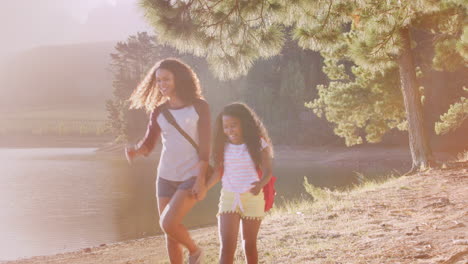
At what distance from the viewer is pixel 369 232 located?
5.93m

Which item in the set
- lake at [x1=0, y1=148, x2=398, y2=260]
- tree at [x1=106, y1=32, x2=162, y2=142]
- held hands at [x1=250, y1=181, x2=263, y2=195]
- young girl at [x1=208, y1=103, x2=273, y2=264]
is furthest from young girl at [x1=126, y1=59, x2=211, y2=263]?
tree at [x1=106, y1=32, x2=162, y2=142]

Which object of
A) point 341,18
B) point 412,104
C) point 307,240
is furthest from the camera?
point 412,104

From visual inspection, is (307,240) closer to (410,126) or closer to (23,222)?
(410,126)

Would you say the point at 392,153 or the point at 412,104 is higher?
the point at 412,104

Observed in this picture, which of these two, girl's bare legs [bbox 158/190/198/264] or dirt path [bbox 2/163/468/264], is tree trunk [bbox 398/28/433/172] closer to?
dirt path [bbox 2/163/468/264]

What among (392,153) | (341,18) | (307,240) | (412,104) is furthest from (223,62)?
(392,153)

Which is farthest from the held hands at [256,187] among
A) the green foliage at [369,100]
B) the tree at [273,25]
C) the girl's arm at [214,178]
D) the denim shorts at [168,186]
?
the green foliage at [369,100]

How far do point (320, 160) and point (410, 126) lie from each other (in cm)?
2064

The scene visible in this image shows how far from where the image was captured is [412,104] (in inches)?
494

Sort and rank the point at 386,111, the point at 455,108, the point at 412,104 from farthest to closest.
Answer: the point at 386,111 → the point at 455,108 → the point at 412,104

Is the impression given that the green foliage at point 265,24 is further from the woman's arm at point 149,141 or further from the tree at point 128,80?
the tree at point 128,80

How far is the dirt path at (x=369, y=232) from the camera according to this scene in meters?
4.75

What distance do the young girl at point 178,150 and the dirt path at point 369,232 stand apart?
192cm

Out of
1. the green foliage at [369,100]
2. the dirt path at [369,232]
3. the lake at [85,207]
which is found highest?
the green foliage at [369,100]
